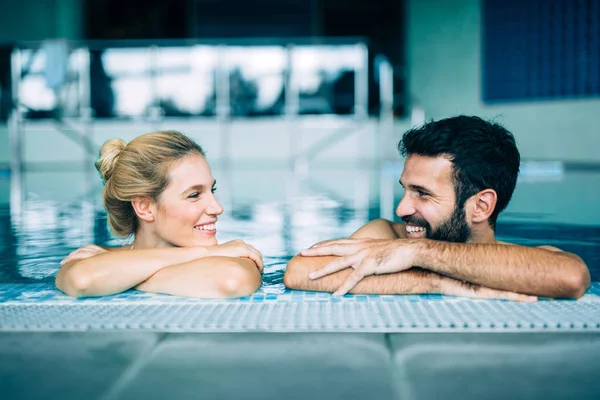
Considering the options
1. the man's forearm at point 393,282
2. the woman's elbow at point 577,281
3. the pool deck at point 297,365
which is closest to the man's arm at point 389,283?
the man's forearm at point 393,282

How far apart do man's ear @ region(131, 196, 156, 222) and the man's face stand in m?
0.78

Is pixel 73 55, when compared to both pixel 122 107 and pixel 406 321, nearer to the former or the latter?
pixel 122 107

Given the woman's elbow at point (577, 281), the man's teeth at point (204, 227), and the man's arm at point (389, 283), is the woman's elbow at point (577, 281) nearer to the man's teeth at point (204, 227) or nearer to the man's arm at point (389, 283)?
the man's arm at point (389, 283)

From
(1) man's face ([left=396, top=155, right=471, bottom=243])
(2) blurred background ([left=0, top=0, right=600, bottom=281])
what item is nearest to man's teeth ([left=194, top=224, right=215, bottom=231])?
(1) man's face ([left=396, top=155, right=471, bottom=243])

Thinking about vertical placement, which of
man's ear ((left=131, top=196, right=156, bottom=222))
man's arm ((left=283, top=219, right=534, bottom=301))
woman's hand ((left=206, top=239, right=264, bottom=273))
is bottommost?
man's arm ((left=283, top=219, right=534, bottom=301))

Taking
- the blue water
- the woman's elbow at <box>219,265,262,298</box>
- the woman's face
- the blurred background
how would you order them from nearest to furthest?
the woman's elbow at <box>219,265,262,298</box>, the woman's face, the blue water, the blurred background

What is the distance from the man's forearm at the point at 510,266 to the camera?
1904 millimetres

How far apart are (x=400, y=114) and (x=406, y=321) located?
1217cm

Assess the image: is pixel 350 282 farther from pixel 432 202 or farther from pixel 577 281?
pixel 577 281

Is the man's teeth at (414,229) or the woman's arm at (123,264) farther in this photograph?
the man's teeth at (414,229)

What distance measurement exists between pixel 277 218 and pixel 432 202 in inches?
98.1

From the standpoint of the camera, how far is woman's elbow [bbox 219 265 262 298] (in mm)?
2008

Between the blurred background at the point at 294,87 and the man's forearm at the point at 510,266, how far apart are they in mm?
3647

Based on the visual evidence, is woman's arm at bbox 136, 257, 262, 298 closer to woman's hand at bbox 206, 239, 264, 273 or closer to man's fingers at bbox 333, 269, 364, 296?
woman's hand at bbox 206, 239, 264, 273
